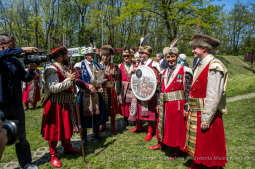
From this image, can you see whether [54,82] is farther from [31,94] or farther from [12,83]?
[31,94]

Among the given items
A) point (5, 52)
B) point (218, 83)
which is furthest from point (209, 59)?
point (5, 52)

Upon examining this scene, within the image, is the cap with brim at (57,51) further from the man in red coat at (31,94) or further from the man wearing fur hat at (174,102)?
the man in red coat at (31,94)

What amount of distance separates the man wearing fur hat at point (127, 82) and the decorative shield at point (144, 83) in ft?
1.32

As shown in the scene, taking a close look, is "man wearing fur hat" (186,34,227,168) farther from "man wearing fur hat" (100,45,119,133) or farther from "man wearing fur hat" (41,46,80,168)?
"man wearing fur hat" (100,45,119,133)

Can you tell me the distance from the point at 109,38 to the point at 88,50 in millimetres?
17943

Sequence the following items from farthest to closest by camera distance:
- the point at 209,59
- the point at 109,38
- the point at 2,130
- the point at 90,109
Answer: the point at 109,38, the point at 90,109, the point at 209,59, the point at 2,130

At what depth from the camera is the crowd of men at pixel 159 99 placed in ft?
7.99

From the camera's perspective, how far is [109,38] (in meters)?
21.2

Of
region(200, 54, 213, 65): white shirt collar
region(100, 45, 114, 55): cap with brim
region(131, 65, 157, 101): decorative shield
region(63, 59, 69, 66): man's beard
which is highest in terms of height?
region(100, 45, 114, 55): cap with brim

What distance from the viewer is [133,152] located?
143 inches

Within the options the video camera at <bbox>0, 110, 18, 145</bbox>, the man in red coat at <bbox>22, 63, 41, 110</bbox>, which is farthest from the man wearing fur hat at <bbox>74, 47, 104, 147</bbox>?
the man in red coat at <bbox>22, 63, 41, 110</bbox>

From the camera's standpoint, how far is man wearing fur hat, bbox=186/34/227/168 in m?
2.32

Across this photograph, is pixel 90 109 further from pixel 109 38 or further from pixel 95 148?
pixel 109 38

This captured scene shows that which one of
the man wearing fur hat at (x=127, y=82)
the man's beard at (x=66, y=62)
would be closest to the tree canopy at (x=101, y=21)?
the man wearing fur hat at (x=127, y=82)
